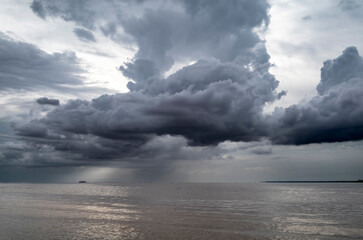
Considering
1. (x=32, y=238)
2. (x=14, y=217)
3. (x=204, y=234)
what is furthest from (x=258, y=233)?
(x=14, y=217)

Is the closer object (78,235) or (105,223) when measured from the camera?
(78,235)

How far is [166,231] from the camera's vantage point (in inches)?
1423

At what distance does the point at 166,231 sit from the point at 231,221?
11398mm

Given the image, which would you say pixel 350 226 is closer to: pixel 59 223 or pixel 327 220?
pixel 327 220

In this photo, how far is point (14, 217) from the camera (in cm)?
4778

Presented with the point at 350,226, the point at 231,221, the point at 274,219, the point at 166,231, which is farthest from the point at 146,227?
the point at 350,226

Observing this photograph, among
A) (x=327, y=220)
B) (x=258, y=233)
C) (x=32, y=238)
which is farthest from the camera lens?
(x=327, y=220)

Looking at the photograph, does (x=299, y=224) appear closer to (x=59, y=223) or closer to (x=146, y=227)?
(x=146, y=227)

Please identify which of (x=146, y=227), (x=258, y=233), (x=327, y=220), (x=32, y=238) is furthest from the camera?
(x=327, y=220)

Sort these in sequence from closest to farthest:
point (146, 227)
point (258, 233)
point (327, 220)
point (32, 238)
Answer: point (32, 238) → point (258, 233) → point (146, 227) → point (327, 220)

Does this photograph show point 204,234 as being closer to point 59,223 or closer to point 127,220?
point 127,220

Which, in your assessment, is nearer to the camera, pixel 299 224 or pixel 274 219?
pixel 299 224

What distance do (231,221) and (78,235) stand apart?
2079 cm

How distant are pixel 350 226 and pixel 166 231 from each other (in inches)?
945
